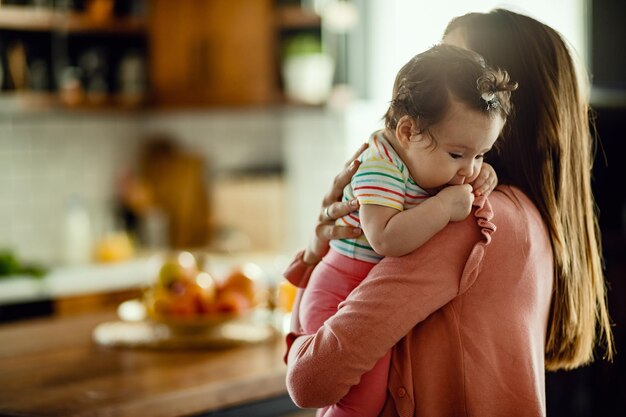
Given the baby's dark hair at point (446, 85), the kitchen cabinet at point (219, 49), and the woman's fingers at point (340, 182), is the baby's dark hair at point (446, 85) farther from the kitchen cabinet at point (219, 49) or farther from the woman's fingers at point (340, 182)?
the kitchen cabinet at point (219, 49)

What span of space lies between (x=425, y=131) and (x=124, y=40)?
3.73 meters

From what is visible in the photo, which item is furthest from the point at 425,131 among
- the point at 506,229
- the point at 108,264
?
the point at 108,264

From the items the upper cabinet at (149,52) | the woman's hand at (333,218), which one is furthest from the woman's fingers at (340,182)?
the upper cabinet at (149,52)

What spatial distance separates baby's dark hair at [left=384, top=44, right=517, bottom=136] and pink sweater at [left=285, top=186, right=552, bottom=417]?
166 mm

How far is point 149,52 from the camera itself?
4.60 m

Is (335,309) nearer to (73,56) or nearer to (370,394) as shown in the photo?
(370,394)

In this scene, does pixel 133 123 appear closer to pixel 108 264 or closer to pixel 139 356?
pixel 108 264

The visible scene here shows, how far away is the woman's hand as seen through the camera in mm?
1404

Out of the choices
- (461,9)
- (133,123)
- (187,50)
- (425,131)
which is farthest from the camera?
(133,123)

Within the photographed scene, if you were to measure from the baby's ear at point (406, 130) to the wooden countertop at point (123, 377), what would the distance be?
94 centimetres

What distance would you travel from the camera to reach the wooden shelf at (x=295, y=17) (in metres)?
4.24

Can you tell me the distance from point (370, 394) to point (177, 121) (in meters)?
3.81

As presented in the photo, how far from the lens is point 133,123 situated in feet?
16.4

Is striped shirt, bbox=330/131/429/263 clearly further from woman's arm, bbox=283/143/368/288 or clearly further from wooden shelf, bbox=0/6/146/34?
wooden shelf, bbox=0/6/146/34
